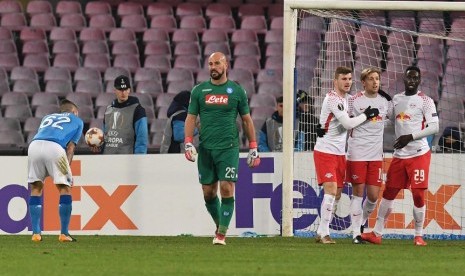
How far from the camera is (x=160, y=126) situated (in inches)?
841

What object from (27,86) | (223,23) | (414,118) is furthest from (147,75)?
(414,118)

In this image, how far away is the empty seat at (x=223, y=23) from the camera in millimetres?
24703

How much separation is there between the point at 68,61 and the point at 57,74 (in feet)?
1.99

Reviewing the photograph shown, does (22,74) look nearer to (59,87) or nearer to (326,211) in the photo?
(59,87)

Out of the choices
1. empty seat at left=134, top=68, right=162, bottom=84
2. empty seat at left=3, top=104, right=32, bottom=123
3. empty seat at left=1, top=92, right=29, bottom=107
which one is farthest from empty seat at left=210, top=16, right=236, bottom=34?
empty seat at left=3, top=104, right=32, bottom=123

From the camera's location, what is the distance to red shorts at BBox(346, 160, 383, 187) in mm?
14609

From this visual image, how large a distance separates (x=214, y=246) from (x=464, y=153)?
454 cm

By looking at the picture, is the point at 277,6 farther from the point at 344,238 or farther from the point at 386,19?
the point at 344,238

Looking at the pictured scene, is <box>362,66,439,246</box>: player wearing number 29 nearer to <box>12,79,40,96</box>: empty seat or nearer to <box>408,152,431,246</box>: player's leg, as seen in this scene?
<box>408,152,431,246</box>: player's leg

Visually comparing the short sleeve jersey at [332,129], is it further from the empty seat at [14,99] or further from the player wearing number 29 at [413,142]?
the empty seat at [14,99]

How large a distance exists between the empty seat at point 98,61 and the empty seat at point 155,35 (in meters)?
1.03

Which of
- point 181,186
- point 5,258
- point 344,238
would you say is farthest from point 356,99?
point 5,258

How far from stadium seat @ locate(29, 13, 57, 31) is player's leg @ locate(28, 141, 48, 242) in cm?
975

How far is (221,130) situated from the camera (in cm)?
1395
